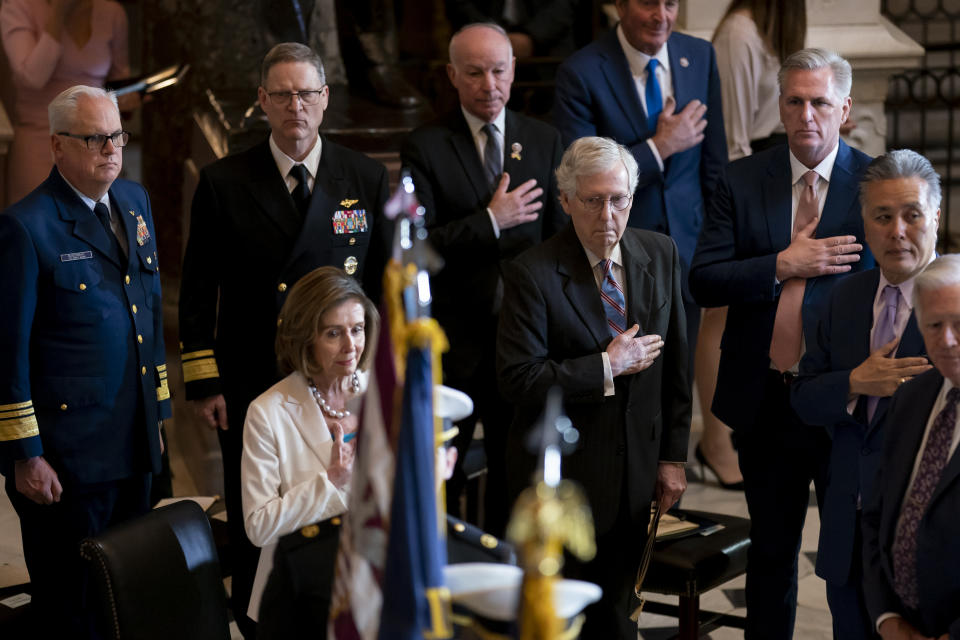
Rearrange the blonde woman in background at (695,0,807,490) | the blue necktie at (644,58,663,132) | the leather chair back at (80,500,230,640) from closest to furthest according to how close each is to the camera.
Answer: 1. the leather chair back at (80,500,230,640)
2. the blue necktie at (644,58,663,132)
3. the blonde woman in background at (695,0,807,490)

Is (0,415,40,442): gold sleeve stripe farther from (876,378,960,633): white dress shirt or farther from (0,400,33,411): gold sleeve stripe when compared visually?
(876,378,960,633): white dress shirt

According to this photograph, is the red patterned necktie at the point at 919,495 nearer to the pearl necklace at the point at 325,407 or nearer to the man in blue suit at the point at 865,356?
the man in blue suit at the point at 865,356

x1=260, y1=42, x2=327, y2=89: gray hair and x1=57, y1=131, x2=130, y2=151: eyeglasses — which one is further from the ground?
x1=260, y1=42, x2=327, y2=89: gray hair

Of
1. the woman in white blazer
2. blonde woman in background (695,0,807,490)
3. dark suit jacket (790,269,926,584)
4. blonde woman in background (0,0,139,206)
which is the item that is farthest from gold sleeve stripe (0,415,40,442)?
blonde woman in background (0,0,139,206)

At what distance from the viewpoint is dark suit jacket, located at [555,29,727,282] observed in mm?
4312

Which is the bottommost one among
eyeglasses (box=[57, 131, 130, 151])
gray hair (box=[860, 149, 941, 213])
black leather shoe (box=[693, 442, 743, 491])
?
black leather shoe (box=[693, 442, 743, 491])

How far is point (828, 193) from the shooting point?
3453 mm

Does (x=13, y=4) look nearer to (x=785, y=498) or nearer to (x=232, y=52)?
(x=232, y=52)

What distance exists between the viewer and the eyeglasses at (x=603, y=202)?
3.16 meters

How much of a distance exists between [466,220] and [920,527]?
1749 millimetres

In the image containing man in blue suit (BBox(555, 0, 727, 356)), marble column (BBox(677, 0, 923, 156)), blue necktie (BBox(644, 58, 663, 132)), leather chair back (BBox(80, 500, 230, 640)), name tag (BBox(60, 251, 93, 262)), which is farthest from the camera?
marble column (BBox(677, 0, 923, 156))

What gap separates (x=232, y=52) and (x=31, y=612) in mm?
3908

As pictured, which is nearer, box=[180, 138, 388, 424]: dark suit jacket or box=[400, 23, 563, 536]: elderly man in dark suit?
box=[180, 138, 388, 424]: dark suit jacket

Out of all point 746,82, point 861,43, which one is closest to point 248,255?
point 746,82
